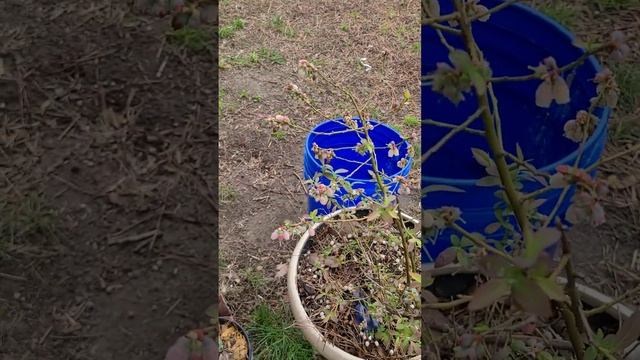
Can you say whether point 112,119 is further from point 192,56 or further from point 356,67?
point 356,67

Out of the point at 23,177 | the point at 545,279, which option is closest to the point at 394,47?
the point at 23,177

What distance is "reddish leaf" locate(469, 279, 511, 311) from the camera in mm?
658

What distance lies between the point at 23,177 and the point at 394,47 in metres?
1.41

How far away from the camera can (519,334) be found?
1.20 m

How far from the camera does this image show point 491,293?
2.18ft

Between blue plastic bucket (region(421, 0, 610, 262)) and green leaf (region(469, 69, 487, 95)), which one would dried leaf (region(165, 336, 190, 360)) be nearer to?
green leaf (region(469, 69, 487, 95))

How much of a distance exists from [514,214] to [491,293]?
0.37 meters

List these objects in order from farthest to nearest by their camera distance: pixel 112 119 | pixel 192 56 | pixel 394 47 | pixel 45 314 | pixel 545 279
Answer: pixel 394 47 → pixel 192 56 → pixel 112 119 → pixel 45 314 → pixel 545 279

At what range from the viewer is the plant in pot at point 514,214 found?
0.71 m

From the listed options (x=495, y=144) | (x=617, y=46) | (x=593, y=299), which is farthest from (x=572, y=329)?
(x=593, y=299)

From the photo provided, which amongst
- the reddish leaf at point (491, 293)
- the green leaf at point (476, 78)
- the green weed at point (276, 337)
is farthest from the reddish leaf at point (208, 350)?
the green weed at point (276, 337)

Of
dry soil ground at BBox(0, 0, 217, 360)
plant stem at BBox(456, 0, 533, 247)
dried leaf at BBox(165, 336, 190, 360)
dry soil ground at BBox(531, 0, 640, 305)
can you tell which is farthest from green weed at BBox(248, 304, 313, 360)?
dried leaf at BBox(165, 336, 190, 360)

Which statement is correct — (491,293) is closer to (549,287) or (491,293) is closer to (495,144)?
(549,287)

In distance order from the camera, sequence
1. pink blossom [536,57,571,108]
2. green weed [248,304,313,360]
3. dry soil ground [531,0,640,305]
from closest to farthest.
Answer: pink blossom [536,57,571,108] < green weed [248,304,313,360] < dry soil ground [531,0,640,305]
